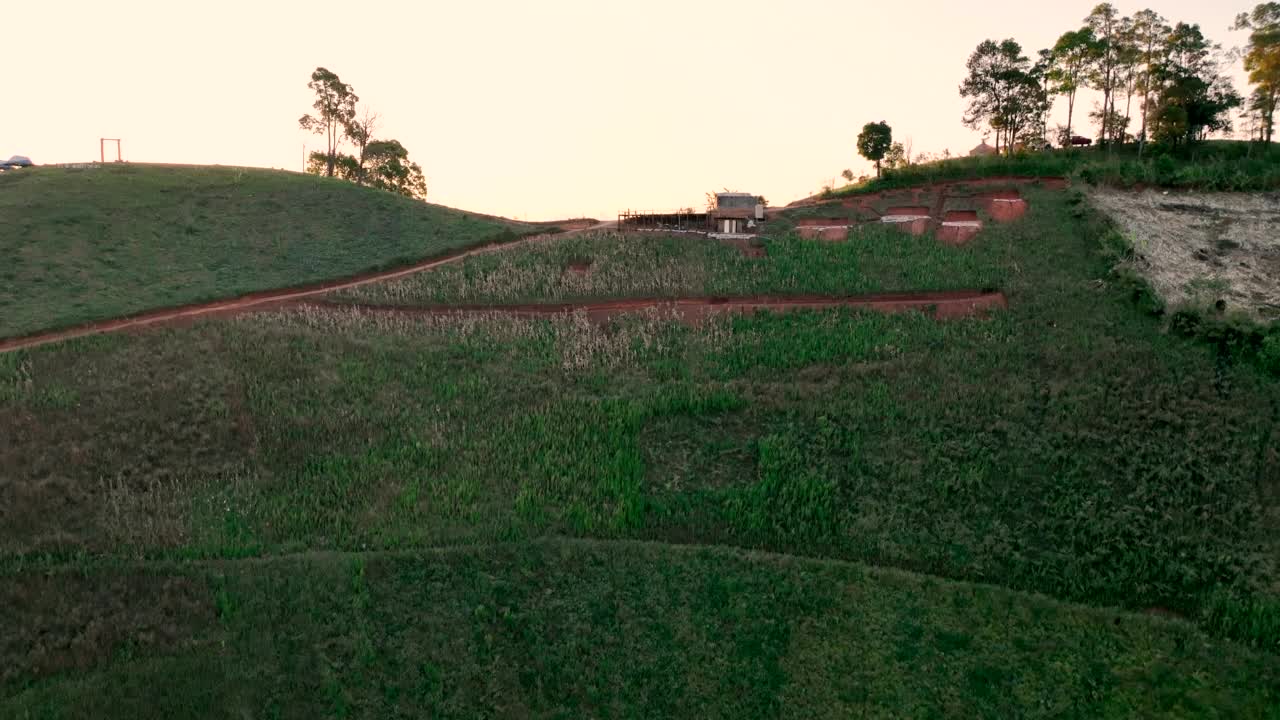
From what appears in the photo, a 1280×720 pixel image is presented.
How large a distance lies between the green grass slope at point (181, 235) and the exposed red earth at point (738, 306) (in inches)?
204

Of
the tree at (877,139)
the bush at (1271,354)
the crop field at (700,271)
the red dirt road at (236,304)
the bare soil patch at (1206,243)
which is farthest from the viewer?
the tree at (877,139)

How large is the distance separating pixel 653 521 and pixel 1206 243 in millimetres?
19831

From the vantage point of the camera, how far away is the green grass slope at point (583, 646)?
1110 cm

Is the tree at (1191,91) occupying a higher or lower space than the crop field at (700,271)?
higher

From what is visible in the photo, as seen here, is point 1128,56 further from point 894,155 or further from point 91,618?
point 91,618

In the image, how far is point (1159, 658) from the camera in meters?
11.7

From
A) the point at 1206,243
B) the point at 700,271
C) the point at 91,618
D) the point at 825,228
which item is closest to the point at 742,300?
the point at 700,271

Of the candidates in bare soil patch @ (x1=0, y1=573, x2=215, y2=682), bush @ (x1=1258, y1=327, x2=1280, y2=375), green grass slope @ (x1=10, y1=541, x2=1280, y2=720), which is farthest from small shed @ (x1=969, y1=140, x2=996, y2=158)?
bare soil patch @ (x1=0, y1=573, x2=215, y2=682)

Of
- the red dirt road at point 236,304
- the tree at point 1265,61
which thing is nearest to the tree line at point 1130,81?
the tree at point 1265,61

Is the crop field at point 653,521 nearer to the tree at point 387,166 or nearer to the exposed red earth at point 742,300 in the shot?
the exposed red earth at point 742,300

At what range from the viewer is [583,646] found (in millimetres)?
12070

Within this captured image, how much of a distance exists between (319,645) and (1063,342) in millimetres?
17128

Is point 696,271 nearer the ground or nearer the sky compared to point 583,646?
nearer the sky

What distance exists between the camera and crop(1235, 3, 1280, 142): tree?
94.5 feet
